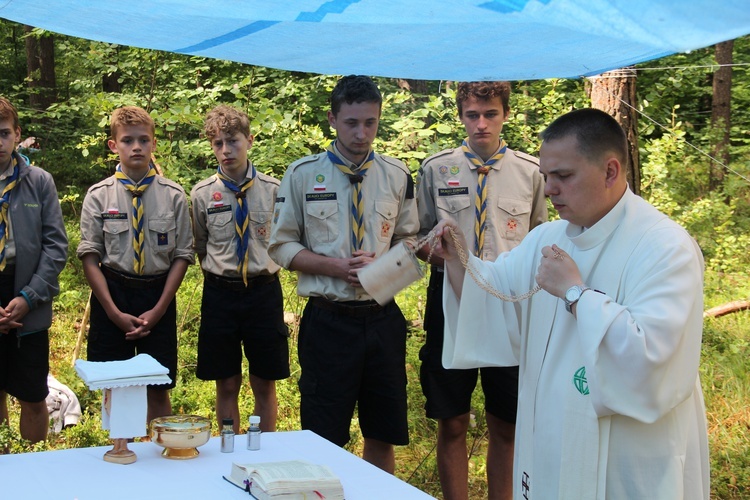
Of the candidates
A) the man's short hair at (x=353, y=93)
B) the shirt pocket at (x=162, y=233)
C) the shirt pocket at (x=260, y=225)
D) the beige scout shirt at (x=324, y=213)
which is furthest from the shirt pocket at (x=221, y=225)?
the man's short hair at (x=353, y=93)

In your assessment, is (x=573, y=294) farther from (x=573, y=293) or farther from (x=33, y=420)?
(x=33, y=420)

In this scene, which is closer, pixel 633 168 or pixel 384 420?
pixel 384 420

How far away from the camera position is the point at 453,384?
168 inches

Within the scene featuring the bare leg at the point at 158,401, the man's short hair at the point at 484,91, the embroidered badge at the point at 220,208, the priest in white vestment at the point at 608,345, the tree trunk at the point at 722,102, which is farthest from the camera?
the tree trunk at the point at 722,102

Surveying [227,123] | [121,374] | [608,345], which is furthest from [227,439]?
[227,123]

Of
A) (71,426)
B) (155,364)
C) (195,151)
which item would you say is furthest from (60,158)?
(155,364)

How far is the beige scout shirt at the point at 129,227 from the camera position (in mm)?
4863

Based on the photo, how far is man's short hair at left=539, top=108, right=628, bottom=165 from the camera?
2.73 metres

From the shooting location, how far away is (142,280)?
4879mm

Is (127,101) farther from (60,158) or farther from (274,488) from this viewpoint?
(274,488)

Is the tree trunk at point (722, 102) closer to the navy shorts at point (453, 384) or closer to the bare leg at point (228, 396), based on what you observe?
the navy shorts at point (453, 384)

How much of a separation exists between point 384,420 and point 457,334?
115 cm

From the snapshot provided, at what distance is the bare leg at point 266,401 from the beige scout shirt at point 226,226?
0.71 m

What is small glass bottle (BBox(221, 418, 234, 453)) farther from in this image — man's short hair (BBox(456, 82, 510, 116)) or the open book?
man's short hair (BBox(456, 82, 510, 116))
